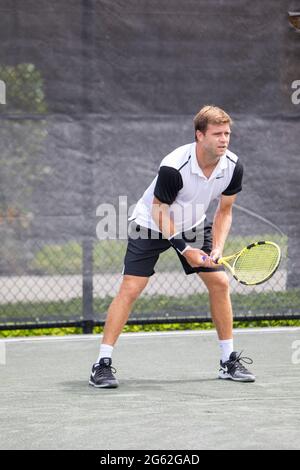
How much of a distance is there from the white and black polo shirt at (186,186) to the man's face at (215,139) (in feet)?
0.32

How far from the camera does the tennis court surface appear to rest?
430 cm

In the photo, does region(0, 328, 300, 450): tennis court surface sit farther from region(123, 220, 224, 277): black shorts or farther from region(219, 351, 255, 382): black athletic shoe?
region(123, 220, 224, 277): black shorts

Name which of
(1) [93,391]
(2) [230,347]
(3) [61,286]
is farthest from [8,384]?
(3) [61,286]

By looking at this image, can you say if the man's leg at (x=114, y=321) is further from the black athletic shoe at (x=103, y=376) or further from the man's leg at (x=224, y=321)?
the man's leg at (x=224, y=321)

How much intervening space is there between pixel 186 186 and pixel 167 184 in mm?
124

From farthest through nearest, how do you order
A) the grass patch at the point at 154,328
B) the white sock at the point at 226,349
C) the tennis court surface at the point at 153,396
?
the grass patch at the point at 154,328 → the white sock at the point at 226,349 → the tennis court surface at the point at 153,396

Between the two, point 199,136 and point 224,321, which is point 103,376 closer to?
point 224,321

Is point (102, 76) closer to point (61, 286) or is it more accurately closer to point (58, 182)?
point (58, 182)

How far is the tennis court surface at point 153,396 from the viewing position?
430 cm

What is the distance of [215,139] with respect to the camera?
17.9 ft

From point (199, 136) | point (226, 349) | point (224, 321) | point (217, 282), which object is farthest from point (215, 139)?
point (226, 349)

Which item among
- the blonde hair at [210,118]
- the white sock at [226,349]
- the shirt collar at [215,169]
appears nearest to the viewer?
the blonde hair at [210,118]

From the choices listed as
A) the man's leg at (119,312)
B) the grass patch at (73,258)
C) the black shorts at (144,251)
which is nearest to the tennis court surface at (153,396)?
the man's leg at (119,312)

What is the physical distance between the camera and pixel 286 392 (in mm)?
5336
